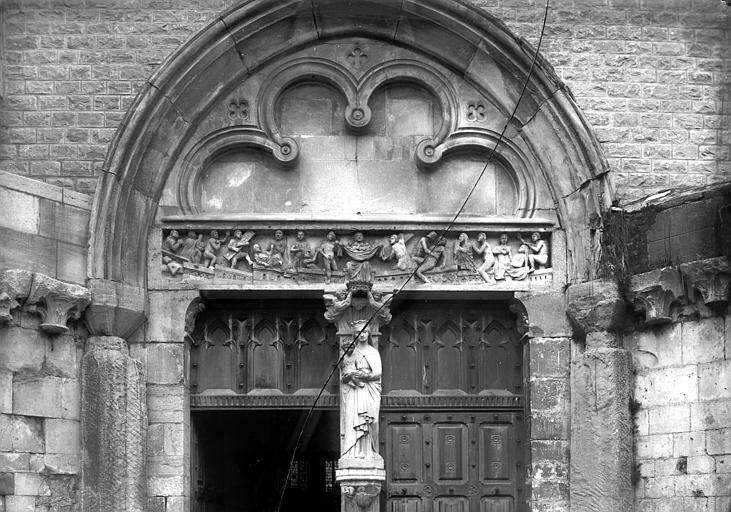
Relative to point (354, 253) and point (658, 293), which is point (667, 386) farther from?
point (354, 253)

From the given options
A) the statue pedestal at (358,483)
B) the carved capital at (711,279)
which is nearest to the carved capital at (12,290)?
the statue pedestal at (358,483)

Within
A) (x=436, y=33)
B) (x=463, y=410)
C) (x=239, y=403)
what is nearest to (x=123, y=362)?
(x=239, y=403)

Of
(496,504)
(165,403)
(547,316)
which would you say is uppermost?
(547,316)

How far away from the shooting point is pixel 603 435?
37.1 feet

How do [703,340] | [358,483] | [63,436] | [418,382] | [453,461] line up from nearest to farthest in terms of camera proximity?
[703,340] < [63,436] < [358,483] < [453,461] < [418,382]

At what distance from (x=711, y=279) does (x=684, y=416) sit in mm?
1160

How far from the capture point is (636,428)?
1138 cm

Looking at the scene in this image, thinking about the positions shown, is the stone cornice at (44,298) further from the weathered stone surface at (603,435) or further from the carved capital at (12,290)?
the weathered stone surface at (603,435)

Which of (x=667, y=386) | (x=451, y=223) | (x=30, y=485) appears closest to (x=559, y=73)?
(x=451, y=223)

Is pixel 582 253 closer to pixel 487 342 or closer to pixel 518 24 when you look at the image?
pixel 487 342

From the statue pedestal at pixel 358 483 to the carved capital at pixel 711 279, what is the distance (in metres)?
3.11

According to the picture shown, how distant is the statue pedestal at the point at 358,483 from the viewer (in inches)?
451

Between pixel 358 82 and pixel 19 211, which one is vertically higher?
pixel 358 82

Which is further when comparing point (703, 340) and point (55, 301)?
point (55, 301)
